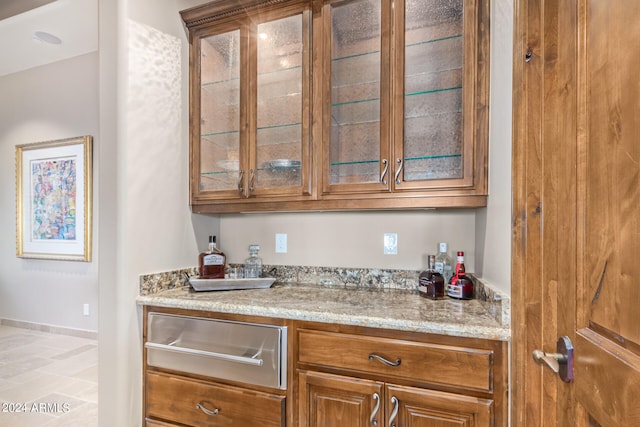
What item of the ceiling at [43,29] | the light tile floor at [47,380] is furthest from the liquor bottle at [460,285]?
the ceiling at [43,29]

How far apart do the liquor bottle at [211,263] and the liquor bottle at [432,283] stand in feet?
3.71

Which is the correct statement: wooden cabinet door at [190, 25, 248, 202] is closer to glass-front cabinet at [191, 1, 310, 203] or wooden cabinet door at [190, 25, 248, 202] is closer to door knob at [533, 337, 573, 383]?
glass-front cabinet at [191, 1, 310, 203]

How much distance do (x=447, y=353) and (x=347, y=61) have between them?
141 centimetres

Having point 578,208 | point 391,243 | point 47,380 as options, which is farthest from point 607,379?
point 47,380

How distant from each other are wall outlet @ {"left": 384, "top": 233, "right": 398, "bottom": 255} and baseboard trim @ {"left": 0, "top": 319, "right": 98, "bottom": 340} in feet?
10.8

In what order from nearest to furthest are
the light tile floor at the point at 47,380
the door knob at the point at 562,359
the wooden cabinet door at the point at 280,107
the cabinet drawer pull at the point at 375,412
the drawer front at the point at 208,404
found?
the door knob at the point at 562,359 → the cabinet drawer pull at the point at 375,412 → the drawer front at the point at 208,404 → the wooden cabinet door at the point at 280,107 → the light tile floor at the point at 47,380

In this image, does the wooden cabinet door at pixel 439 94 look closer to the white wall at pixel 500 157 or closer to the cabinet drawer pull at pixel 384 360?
the white wall at pixel 500 157

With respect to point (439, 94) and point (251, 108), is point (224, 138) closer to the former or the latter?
point (251, 108)

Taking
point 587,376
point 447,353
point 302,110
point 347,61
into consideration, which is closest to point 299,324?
point 447,353

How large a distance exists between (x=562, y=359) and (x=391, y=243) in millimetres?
1048

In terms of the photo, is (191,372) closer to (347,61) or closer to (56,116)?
(347,61)

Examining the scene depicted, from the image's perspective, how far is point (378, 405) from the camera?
122 centimetres

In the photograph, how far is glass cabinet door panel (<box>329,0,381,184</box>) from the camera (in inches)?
63.5

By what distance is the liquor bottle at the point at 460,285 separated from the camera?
4.98 ft
